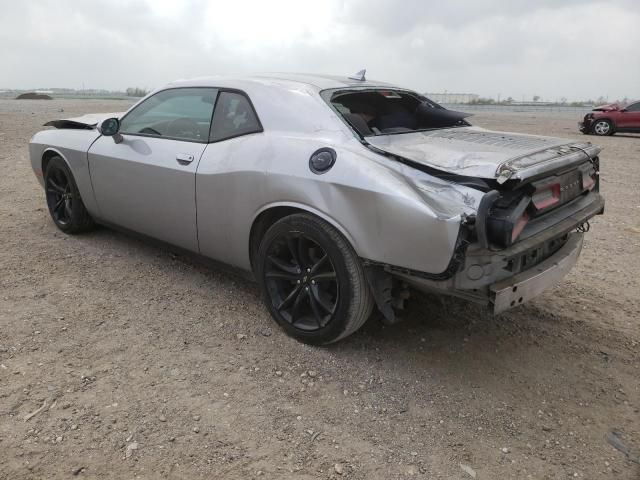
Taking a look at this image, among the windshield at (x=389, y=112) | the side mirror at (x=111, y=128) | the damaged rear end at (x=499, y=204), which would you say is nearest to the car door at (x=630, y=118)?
the windshield at (x=389, y=112)

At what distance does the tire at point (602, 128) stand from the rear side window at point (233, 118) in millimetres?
16970

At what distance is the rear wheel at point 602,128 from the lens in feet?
55.8

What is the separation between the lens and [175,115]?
3.87 metres

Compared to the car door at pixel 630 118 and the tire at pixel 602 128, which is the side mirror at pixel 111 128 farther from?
the car door at pixel 630 118

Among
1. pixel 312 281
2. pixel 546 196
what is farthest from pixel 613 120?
pixel 312 281

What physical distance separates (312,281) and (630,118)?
1743 centimetres

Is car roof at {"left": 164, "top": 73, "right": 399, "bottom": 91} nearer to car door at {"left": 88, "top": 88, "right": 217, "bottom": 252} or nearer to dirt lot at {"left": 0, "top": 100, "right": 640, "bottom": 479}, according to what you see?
car door at {"left": 88, "top": 88, "right": 217, "bottom": 252}

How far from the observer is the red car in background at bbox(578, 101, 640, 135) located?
1664 centimetres

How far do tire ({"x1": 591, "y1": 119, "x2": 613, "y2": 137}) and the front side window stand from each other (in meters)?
16.9

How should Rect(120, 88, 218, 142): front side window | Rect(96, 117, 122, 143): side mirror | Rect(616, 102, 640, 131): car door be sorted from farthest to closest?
Rect(616, 102, 640, 131): car door, Rect(96, 117, 122, 143): side mirror, Rect(120, 88, 218, 142): front side window

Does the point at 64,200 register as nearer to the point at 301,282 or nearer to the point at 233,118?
the point at 233,118

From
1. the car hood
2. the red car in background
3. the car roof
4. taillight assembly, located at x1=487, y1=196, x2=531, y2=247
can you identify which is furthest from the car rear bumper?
the red car in background

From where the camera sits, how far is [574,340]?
3332mm

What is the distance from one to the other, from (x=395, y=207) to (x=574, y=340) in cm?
173
